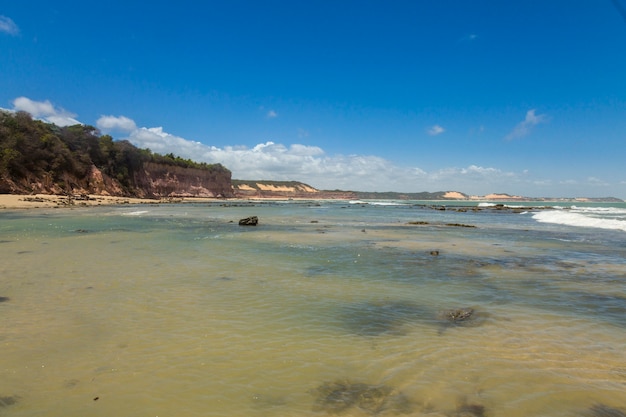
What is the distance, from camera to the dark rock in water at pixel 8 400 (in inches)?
134

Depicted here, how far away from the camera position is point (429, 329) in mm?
5617

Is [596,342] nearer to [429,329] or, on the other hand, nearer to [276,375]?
[429,329]

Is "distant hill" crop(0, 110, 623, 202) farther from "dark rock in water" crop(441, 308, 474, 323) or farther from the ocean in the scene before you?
"dark rock in water" crop(441, 308, 474, 323)

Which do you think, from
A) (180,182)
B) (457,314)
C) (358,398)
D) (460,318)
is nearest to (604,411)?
(358,398)

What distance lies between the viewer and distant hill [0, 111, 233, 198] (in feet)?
168

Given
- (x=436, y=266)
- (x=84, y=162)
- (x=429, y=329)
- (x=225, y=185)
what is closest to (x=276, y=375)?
(x=429, y=329)

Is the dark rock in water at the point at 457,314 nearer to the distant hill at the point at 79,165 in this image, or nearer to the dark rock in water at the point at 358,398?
the dark rock in water at the point at 358,398

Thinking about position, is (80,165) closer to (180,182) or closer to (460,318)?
(180,182)

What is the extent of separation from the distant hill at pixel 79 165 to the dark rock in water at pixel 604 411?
205 feet

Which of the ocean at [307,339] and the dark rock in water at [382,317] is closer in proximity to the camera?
the ocean at [307,339]

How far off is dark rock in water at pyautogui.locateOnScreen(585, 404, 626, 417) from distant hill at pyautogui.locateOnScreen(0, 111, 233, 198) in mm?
62374

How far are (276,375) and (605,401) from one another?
3.45m

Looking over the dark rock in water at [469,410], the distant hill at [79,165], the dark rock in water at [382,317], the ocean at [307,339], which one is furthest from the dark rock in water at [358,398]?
the distant hill at [79,165]

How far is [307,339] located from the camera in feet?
16.9
